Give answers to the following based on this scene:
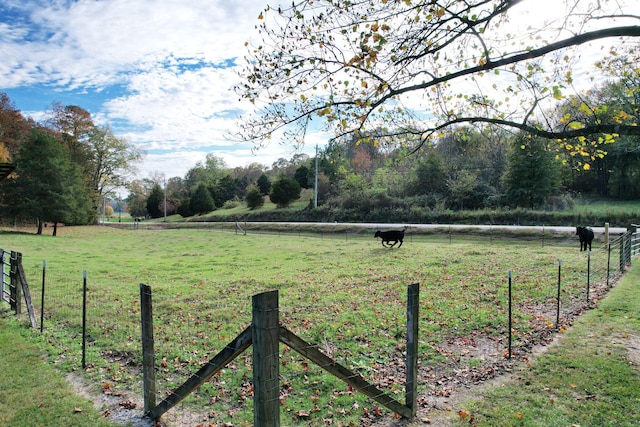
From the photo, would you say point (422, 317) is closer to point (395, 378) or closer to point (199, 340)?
point (395, 378)

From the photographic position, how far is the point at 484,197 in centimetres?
4103

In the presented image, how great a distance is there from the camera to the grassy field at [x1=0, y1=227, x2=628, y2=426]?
497 cm

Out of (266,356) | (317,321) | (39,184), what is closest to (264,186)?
(39,184)

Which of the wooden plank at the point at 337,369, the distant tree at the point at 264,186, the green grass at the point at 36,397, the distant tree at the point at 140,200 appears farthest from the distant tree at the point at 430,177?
the distant tree at the point at 140,200

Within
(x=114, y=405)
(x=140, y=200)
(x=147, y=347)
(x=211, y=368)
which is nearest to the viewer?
(x=211, y=368)

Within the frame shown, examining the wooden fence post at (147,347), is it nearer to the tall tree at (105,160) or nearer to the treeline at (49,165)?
the treeline at (49,165)

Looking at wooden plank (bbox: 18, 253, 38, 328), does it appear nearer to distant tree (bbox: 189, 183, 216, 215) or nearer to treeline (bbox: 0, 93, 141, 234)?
treeline (bbox: 0, 93, 141, 234)

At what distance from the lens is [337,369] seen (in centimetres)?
357

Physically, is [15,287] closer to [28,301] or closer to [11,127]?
[28,301]

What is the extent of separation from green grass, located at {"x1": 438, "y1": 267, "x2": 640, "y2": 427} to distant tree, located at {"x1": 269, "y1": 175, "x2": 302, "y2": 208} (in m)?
54.7

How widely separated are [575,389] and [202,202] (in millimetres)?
72429

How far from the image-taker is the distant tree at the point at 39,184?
1396 inches

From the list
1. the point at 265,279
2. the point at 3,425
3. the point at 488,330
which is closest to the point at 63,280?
the point at 265,279

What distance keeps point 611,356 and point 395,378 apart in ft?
11.2
